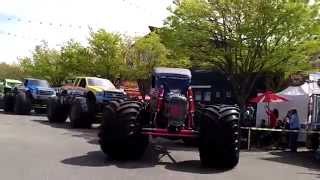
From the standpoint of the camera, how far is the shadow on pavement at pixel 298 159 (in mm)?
16245

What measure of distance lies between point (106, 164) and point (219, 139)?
2.54m

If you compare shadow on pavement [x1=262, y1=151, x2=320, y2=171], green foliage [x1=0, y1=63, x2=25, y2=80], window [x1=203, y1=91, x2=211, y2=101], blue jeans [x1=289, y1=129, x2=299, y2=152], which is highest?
green foliage [x1=0, y1=63, x2=25, y2=80]

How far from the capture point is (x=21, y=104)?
33375mm

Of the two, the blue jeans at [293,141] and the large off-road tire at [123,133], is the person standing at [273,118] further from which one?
the large off-road tire at [123,133]

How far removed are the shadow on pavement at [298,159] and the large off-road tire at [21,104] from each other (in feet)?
59.1

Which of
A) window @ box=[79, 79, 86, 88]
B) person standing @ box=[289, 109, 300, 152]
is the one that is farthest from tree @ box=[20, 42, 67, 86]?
person standing @ box=[289, 109, 300, 152]

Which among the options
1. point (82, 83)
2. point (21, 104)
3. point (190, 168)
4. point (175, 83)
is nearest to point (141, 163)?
point (190, 168)

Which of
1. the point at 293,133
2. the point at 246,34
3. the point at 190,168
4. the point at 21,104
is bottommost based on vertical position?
the point at 190,168

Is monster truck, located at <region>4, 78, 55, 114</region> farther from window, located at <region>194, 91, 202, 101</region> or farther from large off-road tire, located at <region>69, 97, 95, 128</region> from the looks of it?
window, located at <region>194, 91, 202, 101</region>

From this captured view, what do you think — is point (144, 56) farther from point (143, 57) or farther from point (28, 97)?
point (28, 97)

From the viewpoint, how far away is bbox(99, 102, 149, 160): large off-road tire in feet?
44.3

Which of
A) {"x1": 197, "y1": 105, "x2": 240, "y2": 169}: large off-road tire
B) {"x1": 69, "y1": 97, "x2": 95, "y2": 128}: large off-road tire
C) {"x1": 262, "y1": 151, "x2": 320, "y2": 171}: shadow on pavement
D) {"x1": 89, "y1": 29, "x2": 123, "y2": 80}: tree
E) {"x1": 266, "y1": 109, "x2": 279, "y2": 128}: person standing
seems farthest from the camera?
{"x1": 89, "y1": 29, "x2": 123, "y2": 80}: tree

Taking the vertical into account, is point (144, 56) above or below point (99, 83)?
above

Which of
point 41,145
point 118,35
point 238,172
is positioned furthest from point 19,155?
point 118,35
